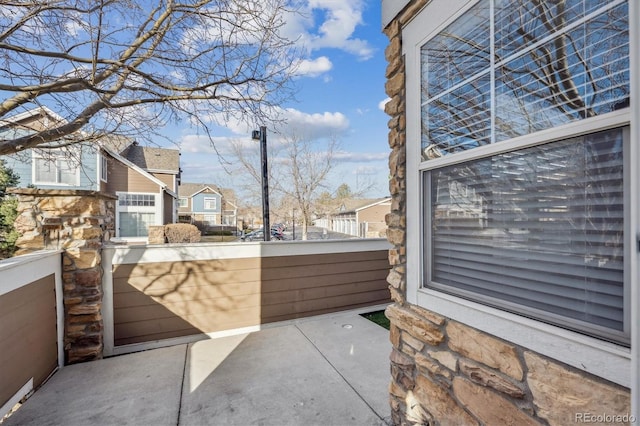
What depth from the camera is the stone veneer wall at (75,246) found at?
304 cm

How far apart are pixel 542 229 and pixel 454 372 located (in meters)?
0.89

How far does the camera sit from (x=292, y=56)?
392 centimetres

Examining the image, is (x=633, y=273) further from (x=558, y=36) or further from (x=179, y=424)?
(x=179, y=424)

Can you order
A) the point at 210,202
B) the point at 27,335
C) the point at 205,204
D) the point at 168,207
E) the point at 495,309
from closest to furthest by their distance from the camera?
the point at 495,309, the point at 27,335, the point at 168,207, the point at 205,204, the point at 210,202

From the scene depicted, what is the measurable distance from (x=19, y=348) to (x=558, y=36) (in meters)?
4.07

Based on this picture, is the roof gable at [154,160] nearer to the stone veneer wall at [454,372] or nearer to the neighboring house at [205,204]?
the neighboring house at [205,204]

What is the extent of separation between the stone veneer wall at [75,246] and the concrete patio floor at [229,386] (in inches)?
12.1

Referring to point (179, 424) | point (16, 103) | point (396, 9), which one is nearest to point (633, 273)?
point (396, 9)

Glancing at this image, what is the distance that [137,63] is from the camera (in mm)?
3205

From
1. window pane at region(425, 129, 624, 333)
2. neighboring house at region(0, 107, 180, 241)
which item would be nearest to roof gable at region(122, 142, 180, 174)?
neighboring house at region(0, 107, 180, 241)

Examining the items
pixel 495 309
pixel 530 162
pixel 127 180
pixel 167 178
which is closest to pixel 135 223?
pixel 127 180

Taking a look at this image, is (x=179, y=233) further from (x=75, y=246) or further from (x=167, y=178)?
(x=75, y=246)

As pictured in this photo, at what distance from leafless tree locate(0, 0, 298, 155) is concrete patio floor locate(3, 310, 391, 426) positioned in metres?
2.45

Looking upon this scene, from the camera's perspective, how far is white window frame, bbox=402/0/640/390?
0.86 metres
